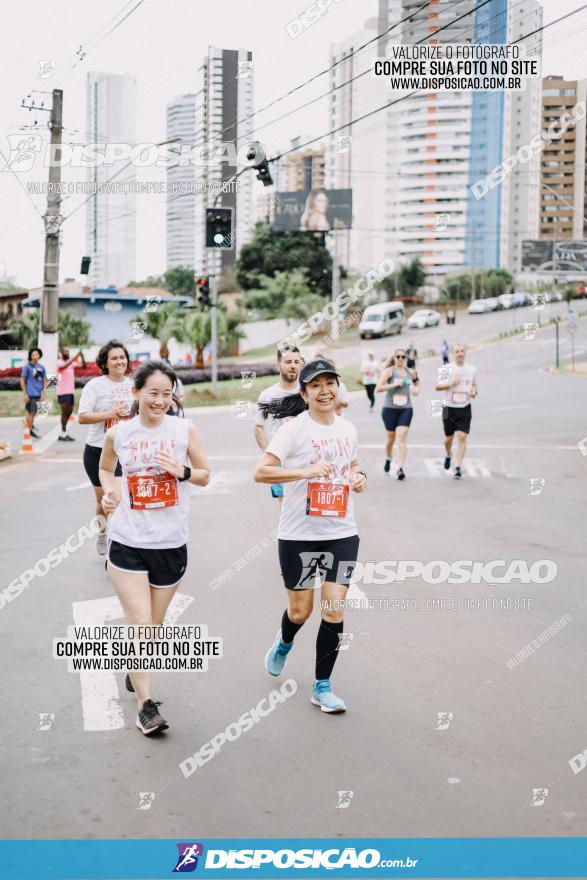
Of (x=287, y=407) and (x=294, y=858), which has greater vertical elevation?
(x=287, y=407)

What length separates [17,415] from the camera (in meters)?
26.8

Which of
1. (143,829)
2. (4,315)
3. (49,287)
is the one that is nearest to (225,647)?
(143,829)

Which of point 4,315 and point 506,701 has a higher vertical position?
point 4,315

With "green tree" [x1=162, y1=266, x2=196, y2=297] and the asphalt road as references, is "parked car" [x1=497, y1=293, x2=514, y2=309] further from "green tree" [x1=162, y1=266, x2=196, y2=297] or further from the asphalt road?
the asphalt road

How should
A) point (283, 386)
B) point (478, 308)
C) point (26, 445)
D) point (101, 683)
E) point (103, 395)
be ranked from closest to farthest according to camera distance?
point (101, 683) < point (103, 395) < point (283, 386) < point (26, 445) < point (478, 308)

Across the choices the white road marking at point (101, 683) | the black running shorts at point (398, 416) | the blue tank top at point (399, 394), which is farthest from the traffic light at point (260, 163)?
the white road marking at point (101, 683)

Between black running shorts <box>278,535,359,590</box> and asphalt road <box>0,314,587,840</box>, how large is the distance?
0.71 m

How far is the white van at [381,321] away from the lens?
5552 cm

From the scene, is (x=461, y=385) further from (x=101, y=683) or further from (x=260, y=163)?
(x=101, y=683)

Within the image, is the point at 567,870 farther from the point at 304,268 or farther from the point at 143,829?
the point at 304,268

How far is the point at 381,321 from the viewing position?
184 feet

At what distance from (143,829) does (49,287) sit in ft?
67.0

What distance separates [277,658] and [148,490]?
1.39 m

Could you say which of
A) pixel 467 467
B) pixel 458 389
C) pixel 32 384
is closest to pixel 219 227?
pixel 32 384
